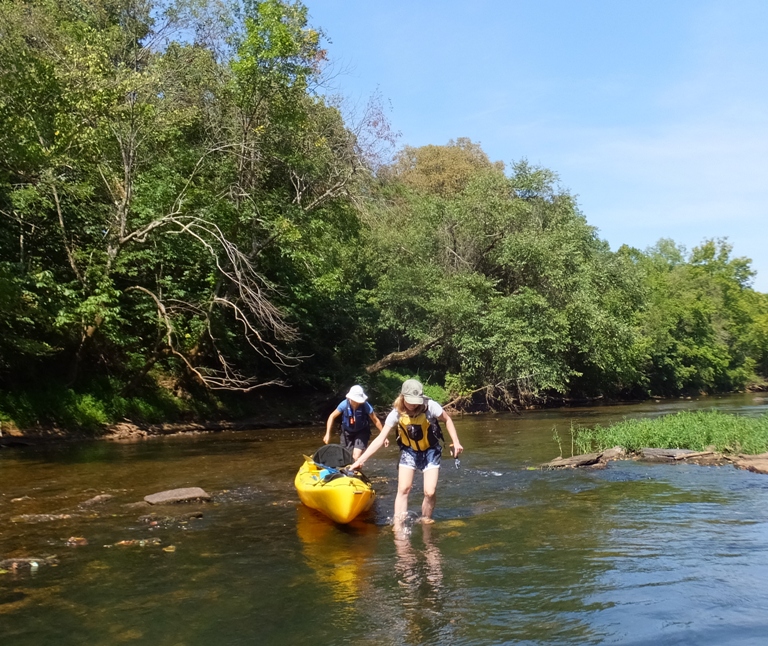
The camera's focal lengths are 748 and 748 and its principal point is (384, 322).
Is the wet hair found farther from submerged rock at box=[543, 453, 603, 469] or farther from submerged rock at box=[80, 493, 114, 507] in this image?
submerged rock at box=[543, 453, 603, 469]

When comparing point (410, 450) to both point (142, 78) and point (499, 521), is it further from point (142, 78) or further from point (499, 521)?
point (142, 78)

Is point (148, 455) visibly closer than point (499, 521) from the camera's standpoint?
No

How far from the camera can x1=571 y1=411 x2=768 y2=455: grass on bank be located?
523 inches

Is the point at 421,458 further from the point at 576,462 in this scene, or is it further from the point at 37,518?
the point at 576,462

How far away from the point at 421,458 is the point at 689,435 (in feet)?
26.2

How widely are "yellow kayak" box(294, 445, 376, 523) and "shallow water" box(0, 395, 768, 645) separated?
0.21 m

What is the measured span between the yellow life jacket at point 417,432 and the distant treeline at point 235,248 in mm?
10836

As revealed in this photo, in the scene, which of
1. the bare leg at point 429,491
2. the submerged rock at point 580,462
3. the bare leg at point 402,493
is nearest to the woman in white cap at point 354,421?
the bare leg at point 429,491

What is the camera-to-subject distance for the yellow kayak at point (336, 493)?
836 cm

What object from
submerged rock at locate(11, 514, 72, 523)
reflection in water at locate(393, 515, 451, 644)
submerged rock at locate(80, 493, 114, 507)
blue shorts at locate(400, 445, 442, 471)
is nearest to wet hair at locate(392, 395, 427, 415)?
blue shorts at locate(400, 445, 442, 471)

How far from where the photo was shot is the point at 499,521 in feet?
27.9

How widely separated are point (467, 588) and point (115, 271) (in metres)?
15.8

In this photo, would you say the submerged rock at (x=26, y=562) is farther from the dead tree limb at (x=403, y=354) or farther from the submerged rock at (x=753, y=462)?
the dead tree limb at (x=403, y=354)

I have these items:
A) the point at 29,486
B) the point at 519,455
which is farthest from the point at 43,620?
the point at 519,455
